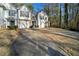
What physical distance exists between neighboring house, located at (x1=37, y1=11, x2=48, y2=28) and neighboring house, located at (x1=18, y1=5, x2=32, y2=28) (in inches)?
4.0

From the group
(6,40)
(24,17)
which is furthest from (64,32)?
(6,40)

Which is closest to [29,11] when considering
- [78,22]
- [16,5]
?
[16,5]

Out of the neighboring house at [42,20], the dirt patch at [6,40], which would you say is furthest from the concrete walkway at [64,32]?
the dirt patch at [6,40]

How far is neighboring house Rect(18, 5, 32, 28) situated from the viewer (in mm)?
2340

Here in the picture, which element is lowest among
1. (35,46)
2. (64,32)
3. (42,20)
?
(35,46)

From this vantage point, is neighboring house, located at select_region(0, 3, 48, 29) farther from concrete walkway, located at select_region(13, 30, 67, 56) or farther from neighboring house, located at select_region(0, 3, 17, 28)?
concrete walkway, located at select_region(13, 30, 67, 56)

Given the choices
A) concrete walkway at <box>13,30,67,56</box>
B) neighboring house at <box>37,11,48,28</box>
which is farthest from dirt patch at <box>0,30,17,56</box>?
neighboring house at <box>37,11,48,28</box>

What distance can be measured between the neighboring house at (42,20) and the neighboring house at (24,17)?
0.34 ft

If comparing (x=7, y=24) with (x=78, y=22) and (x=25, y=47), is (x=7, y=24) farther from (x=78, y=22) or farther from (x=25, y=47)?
(x=78, y=22)

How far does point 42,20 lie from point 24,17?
0.21 meters

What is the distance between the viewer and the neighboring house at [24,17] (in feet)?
7.68

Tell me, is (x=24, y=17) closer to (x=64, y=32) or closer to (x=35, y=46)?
(x=35, y=46)

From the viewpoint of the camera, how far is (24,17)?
92.6 inches

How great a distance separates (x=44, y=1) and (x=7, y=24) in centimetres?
48
